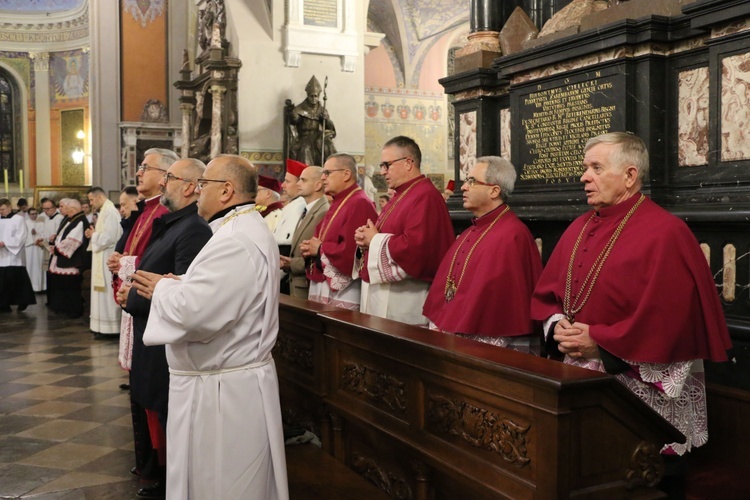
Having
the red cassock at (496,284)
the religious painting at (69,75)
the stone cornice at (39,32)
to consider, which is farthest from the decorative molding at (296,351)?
the stone cornice at (39,32)

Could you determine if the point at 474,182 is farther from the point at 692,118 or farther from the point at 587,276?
the point at 692,118

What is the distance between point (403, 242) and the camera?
15.1 ft

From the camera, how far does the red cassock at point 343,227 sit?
5215mm

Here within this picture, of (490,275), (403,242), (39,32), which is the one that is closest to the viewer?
(490,275)

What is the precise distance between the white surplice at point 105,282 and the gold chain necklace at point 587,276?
22.6ft

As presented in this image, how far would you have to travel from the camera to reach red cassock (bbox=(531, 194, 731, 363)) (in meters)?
2.89

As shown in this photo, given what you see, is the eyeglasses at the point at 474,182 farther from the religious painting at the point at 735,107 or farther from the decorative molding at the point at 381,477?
the decorative molding at the point at 381,477

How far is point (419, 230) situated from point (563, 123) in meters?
1.13

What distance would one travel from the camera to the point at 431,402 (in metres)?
3.26

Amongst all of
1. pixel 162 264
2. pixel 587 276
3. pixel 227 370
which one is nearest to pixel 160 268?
pixel 162 264

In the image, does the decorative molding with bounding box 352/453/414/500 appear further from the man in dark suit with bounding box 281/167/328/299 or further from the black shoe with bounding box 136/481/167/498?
the man in dark suit with bounding box 281/167/328/299

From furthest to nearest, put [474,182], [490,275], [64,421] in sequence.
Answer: [64,421] → [474,182] → [490,275]

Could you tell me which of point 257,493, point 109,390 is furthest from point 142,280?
point 109,390

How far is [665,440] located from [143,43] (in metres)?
16.9
